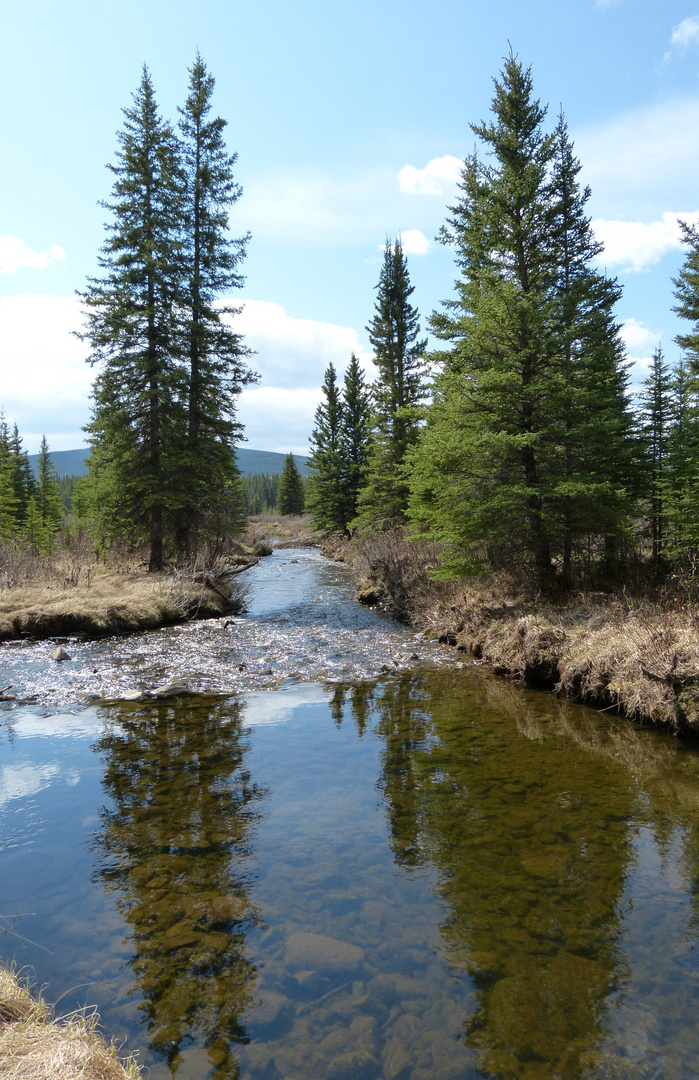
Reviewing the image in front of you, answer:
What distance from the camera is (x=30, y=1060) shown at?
2.50m

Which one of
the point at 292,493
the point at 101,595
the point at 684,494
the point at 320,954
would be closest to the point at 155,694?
the point at 320,954

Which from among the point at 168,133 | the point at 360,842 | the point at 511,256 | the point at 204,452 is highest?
the point at 168,133

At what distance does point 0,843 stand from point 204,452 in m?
16.4

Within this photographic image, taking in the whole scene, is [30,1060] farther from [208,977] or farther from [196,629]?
[196,629]

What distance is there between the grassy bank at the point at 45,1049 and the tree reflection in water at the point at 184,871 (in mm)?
478

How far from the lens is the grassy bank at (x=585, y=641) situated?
26.1ft

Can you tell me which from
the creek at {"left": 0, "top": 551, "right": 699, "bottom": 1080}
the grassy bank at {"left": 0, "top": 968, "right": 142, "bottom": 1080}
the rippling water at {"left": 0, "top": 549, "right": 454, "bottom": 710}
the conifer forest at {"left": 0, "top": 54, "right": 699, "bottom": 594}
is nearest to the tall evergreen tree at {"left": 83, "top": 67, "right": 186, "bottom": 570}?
the conifer forest at {"left": 0, "top": 54, "right": 699, "bottom": 594}

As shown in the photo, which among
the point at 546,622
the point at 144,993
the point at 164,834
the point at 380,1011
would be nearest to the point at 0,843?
the point at 164,834

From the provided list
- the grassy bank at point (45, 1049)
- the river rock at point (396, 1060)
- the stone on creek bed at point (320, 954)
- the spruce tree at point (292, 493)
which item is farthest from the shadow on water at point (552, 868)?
the spruce tree at point (292, 493)

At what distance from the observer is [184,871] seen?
484 centimetres

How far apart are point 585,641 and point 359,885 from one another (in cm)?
636

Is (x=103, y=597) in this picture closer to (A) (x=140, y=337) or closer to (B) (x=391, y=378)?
(A) (x=140, y=337)

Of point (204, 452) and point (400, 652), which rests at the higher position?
point (204, 452)

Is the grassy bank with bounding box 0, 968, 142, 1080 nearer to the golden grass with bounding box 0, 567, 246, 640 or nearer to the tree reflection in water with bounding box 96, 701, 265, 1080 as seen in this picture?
the tree reflection in water with bounding box 96, 701, 265, 1080
